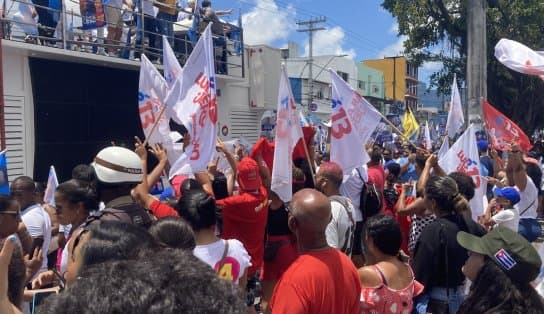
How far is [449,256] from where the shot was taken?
12.0 feet

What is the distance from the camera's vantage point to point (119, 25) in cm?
1184

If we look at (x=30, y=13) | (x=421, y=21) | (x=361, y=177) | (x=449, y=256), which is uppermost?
(x=421, y=21)

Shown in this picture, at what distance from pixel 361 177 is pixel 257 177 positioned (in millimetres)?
1586

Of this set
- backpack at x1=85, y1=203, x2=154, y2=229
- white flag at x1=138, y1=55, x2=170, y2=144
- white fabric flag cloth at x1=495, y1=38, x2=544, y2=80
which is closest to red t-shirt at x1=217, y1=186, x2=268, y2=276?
backpack at x1=85, y1=203, x2=154, y2=229

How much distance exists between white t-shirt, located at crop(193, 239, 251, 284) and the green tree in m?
22.6

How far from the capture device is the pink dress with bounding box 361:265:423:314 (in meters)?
2.99

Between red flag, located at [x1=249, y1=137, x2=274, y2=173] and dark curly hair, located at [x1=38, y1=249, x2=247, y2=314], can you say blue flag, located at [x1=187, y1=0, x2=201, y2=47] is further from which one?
dark curly hair, located at [x1=38, y1=249, x2=247, y2=314]

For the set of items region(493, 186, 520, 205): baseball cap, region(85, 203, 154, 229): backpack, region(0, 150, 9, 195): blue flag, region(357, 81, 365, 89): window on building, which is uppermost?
region(357, 81, 365, 89): window on building

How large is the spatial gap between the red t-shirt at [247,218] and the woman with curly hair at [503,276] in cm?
244

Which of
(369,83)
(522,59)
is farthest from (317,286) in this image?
(369,83)

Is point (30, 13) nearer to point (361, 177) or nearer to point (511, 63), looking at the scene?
point (361, 177)

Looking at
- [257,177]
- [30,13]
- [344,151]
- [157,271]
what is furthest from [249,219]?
[30,13]

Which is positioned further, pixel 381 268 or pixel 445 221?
pixel 445 221

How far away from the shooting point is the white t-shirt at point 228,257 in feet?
10.6
